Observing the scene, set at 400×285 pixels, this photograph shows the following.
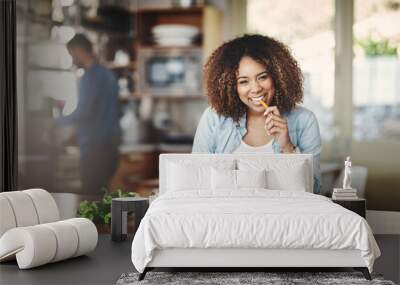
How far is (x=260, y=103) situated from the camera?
25.0ft

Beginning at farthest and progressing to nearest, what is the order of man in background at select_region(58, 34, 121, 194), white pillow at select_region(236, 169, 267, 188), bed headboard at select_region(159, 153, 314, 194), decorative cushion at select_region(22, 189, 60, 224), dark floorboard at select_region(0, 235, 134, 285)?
1. man in background at select_region(58, 34, 121, 194)
2. bed headboard at select_region(159, 153, 314, 194)
3. white pillow at select_region(236, 169, 267, 188)
4. decorative cushion at select_region(22, 189, 60, 224)
5. dark floorboard at select_region(0, 235, 134, 285)

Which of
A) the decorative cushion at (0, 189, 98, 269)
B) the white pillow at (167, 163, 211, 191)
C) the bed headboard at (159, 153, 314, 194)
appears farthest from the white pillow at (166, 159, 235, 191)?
the decorative cushion at (0, 189, 98, 269)

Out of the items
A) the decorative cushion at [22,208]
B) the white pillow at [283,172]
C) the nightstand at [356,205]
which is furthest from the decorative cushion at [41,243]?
the nightstand at [356,205]

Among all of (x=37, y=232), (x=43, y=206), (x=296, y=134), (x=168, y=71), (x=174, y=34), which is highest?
(x=174, y=34)

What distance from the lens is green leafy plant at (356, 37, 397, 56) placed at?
24.9 feet

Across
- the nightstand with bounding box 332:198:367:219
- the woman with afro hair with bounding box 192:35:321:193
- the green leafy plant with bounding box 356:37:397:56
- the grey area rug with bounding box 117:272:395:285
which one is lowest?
the grey area rug with bounding box 117:272:395:285

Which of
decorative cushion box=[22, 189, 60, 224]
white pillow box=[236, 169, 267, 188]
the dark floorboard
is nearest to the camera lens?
the dark floorboard

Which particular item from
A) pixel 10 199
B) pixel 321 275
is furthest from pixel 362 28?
pixel 10 199

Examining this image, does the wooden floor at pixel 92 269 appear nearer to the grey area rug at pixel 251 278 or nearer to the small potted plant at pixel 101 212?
the grey area rug at pixel 251 278

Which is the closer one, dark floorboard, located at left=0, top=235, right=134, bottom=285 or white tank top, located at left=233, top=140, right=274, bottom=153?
dark floorboard, located at left=0, top=235, right=134, bottom=285

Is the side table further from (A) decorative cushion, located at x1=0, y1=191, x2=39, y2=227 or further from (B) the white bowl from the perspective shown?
(B) the white bowl

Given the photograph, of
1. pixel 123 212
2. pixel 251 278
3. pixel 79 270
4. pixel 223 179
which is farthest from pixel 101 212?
pixel 251 278

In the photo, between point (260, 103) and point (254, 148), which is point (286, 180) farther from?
point (260, 103)

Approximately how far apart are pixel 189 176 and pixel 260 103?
1222mm
